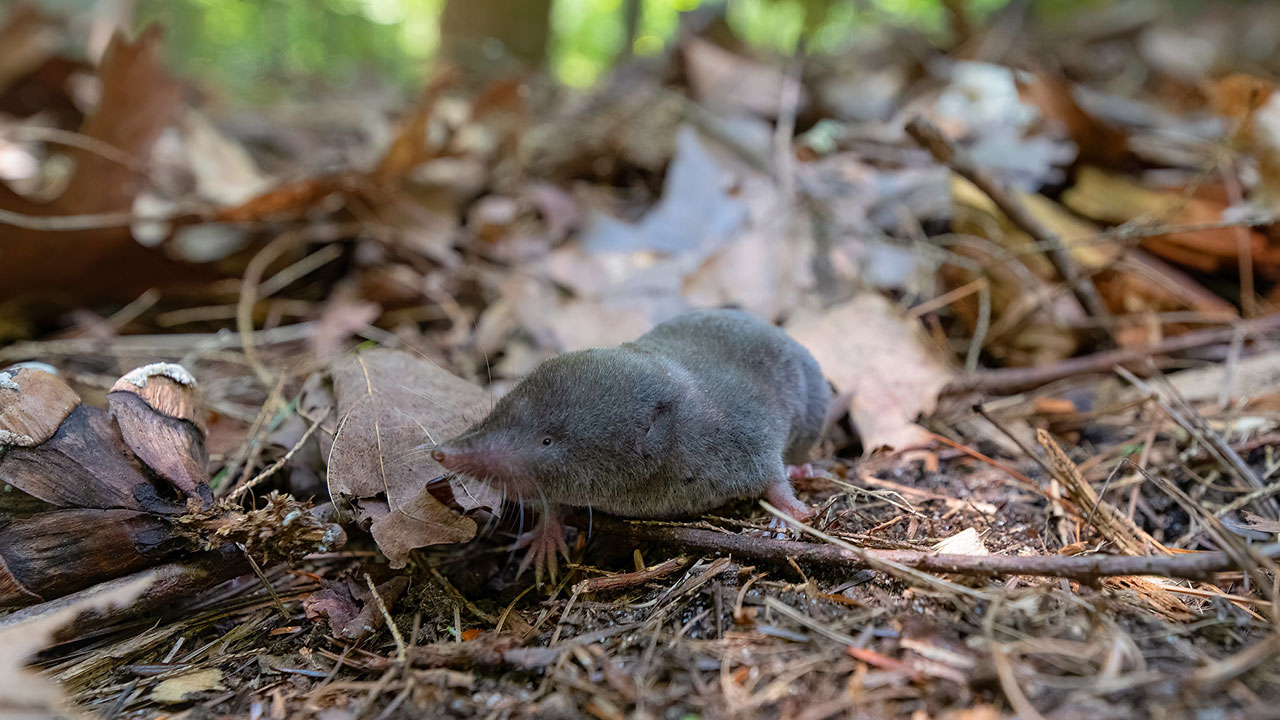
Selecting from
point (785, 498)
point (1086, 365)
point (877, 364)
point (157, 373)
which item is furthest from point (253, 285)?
point (1086, 365)

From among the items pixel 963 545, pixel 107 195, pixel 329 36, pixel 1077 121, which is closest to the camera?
pixel 963 545

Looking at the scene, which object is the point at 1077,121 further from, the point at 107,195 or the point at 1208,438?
the point at 107,195

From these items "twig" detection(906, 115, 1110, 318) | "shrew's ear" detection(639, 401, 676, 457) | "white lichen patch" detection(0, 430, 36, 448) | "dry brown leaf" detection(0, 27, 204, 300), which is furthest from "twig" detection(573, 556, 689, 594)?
"dry brown leaf" detection(0, 27, 204, 300)

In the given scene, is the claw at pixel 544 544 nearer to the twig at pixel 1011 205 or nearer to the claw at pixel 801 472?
the claw at pixel 801 472

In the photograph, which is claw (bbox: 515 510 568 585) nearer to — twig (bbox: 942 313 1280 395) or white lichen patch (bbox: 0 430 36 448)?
white lichen patch (bbox: 0 430 36 448)

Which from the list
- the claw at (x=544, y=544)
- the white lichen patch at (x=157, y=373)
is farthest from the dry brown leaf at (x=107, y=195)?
the claw at (x=544, y=544)

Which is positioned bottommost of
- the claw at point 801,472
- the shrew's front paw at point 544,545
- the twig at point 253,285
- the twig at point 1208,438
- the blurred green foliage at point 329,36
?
the twig at point 1208,438

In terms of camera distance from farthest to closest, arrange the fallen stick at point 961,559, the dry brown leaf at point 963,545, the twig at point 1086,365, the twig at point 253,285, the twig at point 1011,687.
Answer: the twig at point 253,285, the twig at point 1086,365, the dry brown leaf at point 963,545, the fallen stick at point 961,559, the twig at point 1011,687
